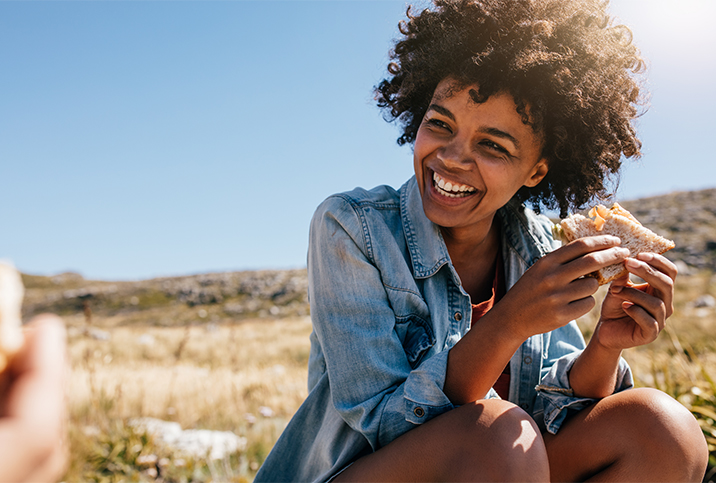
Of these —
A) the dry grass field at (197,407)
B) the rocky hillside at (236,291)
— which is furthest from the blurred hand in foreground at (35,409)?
the rocky hillside at (236,291)

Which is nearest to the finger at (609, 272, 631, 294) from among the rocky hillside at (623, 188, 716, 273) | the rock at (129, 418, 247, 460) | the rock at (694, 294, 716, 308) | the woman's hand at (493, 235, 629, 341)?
the woman's hand at (493, 235, 629, 341)

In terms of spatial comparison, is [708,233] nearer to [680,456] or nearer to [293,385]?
[293,385]

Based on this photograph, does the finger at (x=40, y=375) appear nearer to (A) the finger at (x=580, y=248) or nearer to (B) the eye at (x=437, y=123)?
(A) the finger at (x=580, y=248)

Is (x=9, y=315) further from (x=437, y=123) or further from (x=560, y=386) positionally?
(x=560, y=386)

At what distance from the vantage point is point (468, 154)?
2.22 metres

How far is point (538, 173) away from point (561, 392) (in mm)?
1086

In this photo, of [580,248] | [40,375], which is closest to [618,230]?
[580,248]

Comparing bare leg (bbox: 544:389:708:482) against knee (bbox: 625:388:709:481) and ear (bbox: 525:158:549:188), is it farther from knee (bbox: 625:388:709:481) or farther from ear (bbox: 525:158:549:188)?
ear (bbox: 525:158:549:188)

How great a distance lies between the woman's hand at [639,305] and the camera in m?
1.93

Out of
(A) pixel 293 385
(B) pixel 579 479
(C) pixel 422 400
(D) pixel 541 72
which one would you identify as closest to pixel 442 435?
(C) pixel 422 400

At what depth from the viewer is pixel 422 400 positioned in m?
1.80

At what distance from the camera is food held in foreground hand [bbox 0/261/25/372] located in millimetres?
648

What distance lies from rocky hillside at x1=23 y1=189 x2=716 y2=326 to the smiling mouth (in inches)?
978

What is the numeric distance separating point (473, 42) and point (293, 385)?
18.5ft
